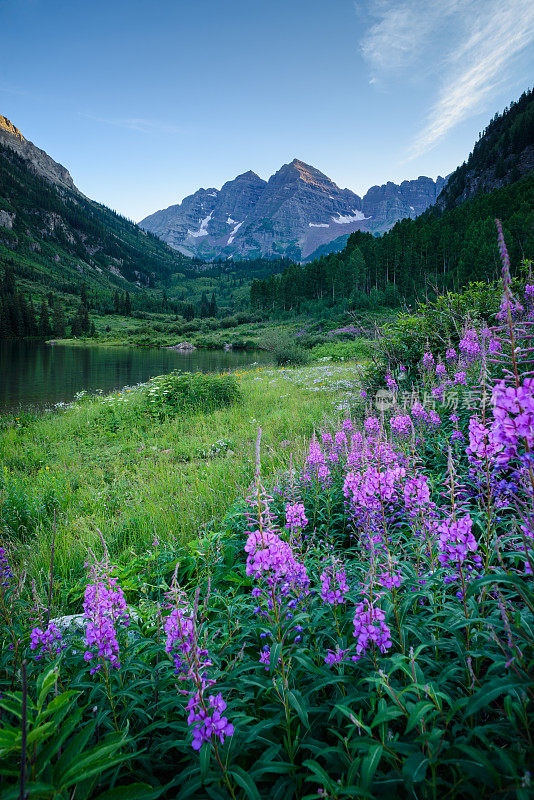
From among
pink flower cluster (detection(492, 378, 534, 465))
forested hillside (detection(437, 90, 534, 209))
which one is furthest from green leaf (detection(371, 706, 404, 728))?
forested hillside (detection(437, 90, 534, 209))

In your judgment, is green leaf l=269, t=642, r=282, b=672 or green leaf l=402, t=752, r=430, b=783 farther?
green leaf l=269, t=642, r=282, b=672

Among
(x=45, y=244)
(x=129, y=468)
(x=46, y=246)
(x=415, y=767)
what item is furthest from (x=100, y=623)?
(x=45, y=244)

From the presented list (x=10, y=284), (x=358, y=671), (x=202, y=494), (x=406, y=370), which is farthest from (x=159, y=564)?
(x=10, y=284)

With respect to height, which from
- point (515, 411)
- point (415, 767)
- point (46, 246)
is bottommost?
point (415, 767)

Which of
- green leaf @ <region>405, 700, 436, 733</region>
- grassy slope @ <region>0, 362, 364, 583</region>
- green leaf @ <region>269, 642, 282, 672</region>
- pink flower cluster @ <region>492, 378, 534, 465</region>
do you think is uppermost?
pink flower cluster @ <region>492, 378, 534, 465</region>

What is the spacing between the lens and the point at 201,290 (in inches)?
7613

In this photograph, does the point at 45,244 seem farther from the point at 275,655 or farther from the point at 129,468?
the point at 275,655

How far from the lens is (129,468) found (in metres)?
8.33

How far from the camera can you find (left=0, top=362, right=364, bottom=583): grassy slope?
516 centimetres

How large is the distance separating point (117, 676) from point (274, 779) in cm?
96

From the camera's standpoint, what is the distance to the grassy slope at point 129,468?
16.9 ft

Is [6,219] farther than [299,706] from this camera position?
Yes

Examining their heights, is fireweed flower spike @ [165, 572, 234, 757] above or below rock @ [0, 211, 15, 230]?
below

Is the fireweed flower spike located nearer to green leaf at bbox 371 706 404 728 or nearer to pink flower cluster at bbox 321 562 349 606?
green leaf at bbox 371 706 404 728
